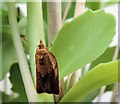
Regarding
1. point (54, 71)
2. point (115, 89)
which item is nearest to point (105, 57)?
point (115, 89)

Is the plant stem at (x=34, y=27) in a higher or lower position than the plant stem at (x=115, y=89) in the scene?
higher

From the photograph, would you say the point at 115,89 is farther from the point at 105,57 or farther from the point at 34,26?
the point at 34,26

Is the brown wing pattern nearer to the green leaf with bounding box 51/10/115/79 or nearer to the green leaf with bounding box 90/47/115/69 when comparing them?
the green leaf with bounding box 51/10/115/79

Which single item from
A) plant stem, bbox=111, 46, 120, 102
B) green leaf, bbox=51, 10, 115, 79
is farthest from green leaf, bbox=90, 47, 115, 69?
green leaf, bbox=51, 10, 115, 79

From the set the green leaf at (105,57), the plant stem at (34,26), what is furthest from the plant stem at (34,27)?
the green leaf at (105,57)

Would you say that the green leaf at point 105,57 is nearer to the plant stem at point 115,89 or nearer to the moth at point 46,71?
the plant stem at point 115,89

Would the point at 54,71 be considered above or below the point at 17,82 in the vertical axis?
above
